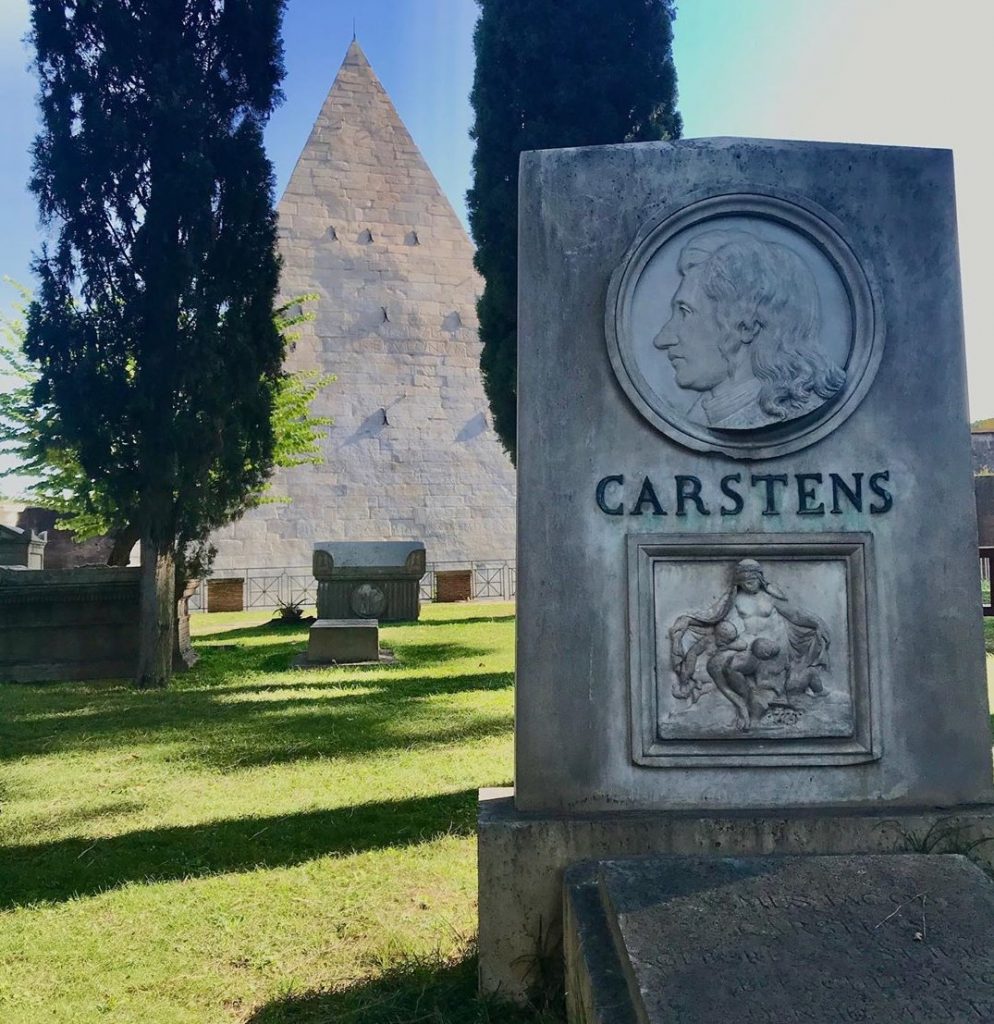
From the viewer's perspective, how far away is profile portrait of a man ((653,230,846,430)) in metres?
2.68

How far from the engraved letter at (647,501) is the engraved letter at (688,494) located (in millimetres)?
62

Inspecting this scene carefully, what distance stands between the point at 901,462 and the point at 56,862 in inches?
148

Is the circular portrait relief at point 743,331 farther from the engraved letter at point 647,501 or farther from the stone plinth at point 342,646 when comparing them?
the stone plinth at point 342,646

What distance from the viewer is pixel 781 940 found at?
190 centimetres

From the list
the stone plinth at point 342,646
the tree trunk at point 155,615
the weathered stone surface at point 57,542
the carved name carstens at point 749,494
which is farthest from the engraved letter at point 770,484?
the weathered stone surface at point 57,542

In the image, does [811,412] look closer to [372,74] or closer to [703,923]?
[703,923]

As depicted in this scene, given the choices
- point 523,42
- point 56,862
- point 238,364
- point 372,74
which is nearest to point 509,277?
point 523,42

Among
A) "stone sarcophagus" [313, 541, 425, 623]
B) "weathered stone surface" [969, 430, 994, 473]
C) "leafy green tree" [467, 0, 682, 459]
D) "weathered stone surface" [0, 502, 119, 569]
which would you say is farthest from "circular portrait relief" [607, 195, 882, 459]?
"weathered stone surface" [969, 430, 994, 473]

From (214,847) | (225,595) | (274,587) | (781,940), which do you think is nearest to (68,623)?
(214,847)

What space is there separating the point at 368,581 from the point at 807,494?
46.7 ft

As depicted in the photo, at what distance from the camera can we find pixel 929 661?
263 centimetres

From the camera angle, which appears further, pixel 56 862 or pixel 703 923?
pixel 56 862

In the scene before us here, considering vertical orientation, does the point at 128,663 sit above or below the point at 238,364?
below

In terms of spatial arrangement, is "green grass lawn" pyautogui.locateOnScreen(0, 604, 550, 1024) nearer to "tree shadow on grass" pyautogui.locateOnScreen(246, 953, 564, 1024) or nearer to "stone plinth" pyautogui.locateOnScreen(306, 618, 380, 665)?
"tree shadow on grass" pyautogui.locateOnScreen(246, 953, 564, 1024)
